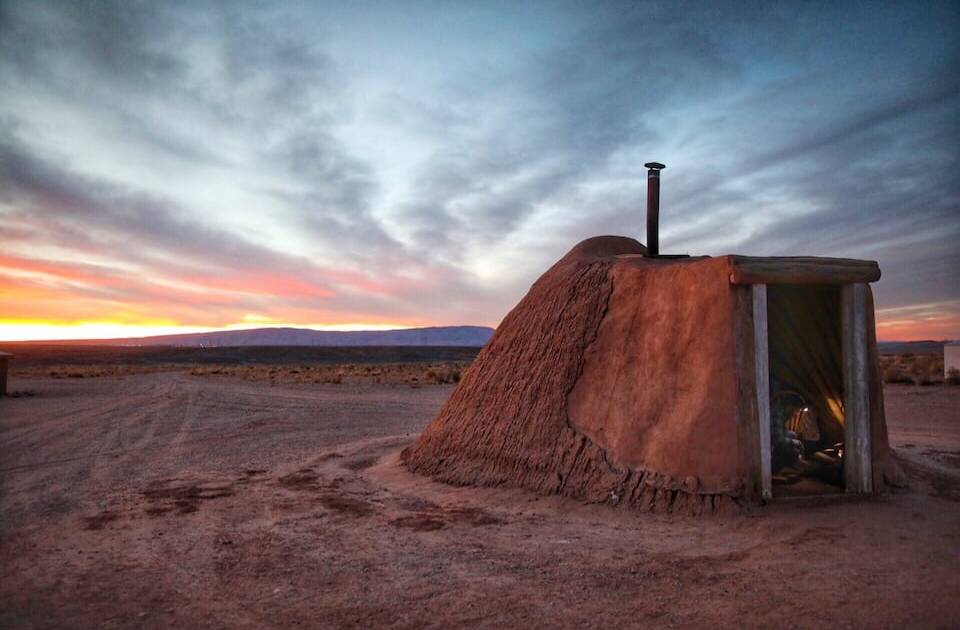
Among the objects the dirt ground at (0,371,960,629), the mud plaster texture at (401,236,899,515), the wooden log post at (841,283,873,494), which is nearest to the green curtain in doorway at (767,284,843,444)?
the wooden log post at (841,283,873,494)

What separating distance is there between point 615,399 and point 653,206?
2892 millimetres

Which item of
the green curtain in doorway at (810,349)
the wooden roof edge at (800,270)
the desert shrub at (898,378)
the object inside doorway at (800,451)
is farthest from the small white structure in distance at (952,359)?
the wooden roof edge at (800,270)

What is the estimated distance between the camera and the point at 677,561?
529cm

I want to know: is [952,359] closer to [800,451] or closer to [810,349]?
[810,349]

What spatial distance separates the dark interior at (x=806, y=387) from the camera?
7559mm

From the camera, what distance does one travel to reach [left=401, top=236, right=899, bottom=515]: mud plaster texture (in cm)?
654

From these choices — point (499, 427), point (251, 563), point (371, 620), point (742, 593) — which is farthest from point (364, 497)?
point (742, 593)

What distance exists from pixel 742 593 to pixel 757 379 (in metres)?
2.59

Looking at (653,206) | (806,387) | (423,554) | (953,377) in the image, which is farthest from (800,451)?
(953,377)

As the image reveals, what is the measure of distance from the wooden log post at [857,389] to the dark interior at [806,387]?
0.33m

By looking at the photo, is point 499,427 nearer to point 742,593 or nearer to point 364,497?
point 364,497

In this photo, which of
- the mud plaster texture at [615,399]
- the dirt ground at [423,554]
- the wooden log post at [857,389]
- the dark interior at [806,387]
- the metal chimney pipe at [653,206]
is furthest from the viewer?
the metal chimney pipe at [653,206]

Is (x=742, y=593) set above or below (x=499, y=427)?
below

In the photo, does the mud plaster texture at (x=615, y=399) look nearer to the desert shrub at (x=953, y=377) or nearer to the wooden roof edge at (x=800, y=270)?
the wooden roof edge at (x=800, y=270)
